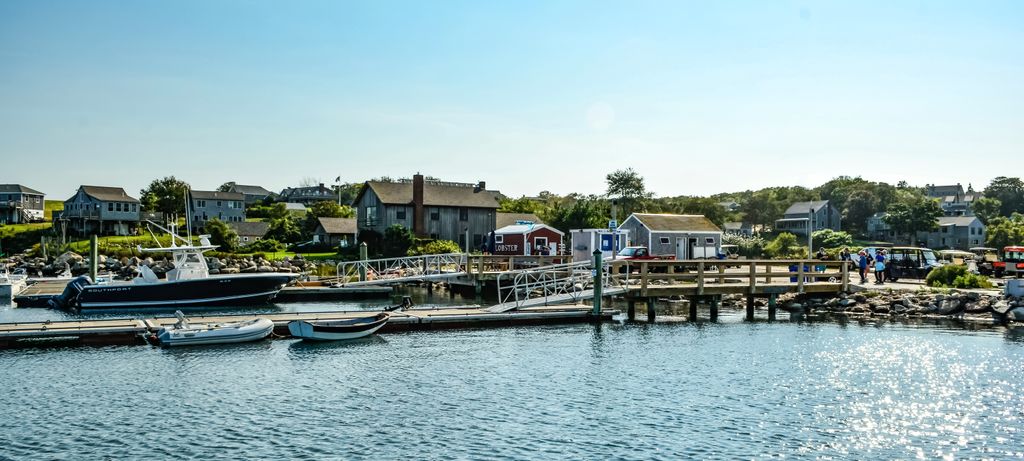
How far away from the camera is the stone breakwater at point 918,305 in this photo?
114 feet

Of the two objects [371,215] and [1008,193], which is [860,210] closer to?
[1008,193]

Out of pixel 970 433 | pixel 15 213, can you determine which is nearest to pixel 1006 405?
pixel 970 433

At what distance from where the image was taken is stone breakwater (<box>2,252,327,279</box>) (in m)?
61.0

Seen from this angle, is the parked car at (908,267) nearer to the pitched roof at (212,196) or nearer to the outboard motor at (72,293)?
the outboard motor at (72,293)

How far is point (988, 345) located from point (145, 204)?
344 feet

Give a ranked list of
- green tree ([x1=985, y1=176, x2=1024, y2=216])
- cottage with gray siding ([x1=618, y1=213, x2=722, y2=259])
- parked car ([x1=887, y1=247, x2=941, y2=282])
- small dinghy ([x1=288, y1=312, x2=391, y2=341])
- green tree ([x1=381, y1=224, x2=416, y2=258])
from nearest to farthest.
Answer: small dinghy ([x1=288, y1=312, x2=391, y2=341]), parked car ([x1=887, y1=247, x2=941, y2=282]), cottage with gray siding ([x1=618, y1=213, x2=722, y2=259]), green tree ([x1=381, y1=224, x2=416, y2=258]), green tree ([x1=985, y1=176, x2=1024, y2=216])

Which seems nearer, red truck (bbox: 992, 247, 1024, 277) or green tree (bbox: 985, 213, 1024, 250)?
red truck (bbox: 992, 247, 1024, 277)

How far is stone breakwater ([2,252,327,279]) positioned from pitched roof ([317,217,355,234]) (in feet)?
43.8

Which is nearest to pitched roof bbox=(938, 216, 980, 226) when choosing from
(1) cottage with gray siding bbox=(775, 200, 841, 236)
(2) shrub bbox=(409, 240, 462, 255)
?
(1) cottage with gray siding bbox=(775, 200, 841, 236)

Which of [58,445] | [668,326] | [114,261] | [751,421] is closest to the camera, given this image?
[58,445]

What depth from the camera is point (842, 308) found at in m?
38.8

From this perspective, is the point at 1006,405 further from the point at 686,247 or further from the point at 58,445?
the point at 686,247

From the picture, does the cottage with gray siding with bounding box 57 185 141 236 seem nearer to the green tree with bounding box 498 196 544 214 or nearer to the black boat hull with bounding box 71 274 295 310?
the green tree with bounding box 498 196 544 214

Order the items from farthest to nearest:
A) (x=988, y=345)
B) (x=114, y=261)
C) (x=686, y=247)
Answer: (x=114, y=261), (x=686, y=247), (x=988, y=345)
